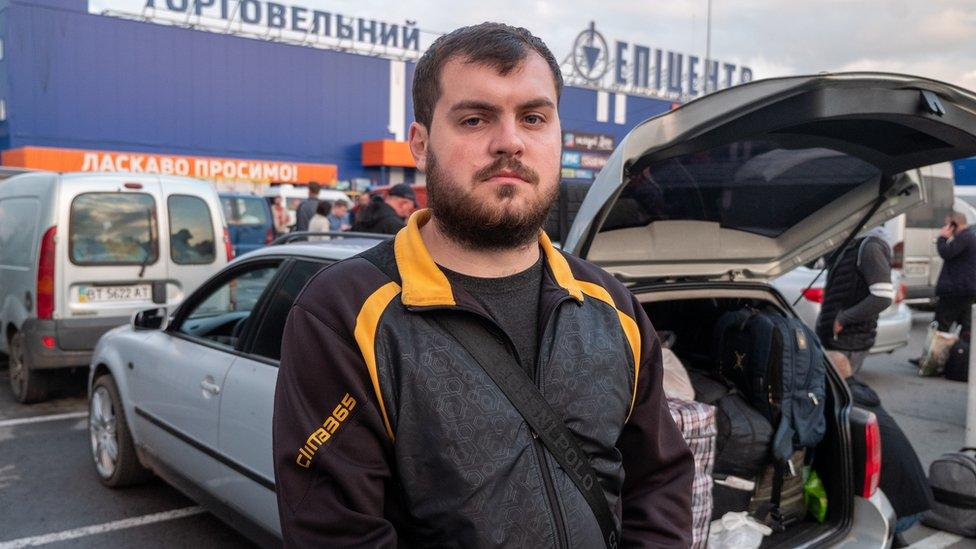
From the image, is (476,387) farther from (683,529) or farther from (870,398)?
(870,398)

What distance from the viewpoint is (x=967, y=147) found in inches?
94.5

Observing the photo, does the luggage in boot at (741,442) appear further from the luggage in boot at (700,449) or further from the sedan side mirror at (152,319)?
the sedan side mirror at (152,319)

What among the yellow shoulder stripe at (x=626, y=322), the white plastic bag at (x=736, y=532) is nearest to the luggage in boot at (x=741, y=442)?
the white plastic bag at (x=736, y=532)

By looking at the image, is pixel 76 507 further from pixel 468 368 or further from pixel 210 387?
pixel 468 368

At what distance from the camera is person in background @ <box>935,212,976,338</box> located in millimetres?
8359

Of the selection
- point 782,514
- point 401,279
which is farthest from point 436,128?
point 782,514

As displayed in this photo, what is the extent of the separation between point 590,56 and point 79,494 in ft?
138

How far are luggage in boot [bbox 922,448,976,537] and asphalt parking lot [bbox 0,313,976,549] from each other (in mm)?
71

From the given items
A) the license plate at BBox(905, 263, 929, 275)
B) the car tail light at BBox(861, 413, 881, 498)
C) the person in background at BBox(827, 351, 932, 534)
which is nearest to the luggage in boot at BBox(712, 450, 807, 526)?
the car tail light at BBox(861, 413, 881, 498)

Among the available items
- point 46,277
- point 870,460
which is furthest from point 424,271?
point 46,277

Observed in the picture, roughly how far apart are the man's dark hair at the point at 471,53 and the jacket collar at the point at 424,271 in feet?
0.77

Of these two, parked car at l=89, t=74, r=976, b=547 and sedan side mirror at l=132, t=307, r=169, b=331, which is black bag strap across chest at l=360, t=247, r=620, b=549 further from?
sedan side mirror at l=132, t=307, r=169, b=331

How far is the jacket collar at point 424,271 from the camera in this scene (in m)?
Answer: 1.48

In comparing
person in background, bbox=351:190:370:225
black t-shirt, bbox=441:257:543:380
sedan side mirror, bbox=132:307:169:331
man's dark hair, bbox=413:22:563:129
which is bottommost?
sedan side mirror, bbox=132:307:169:331
